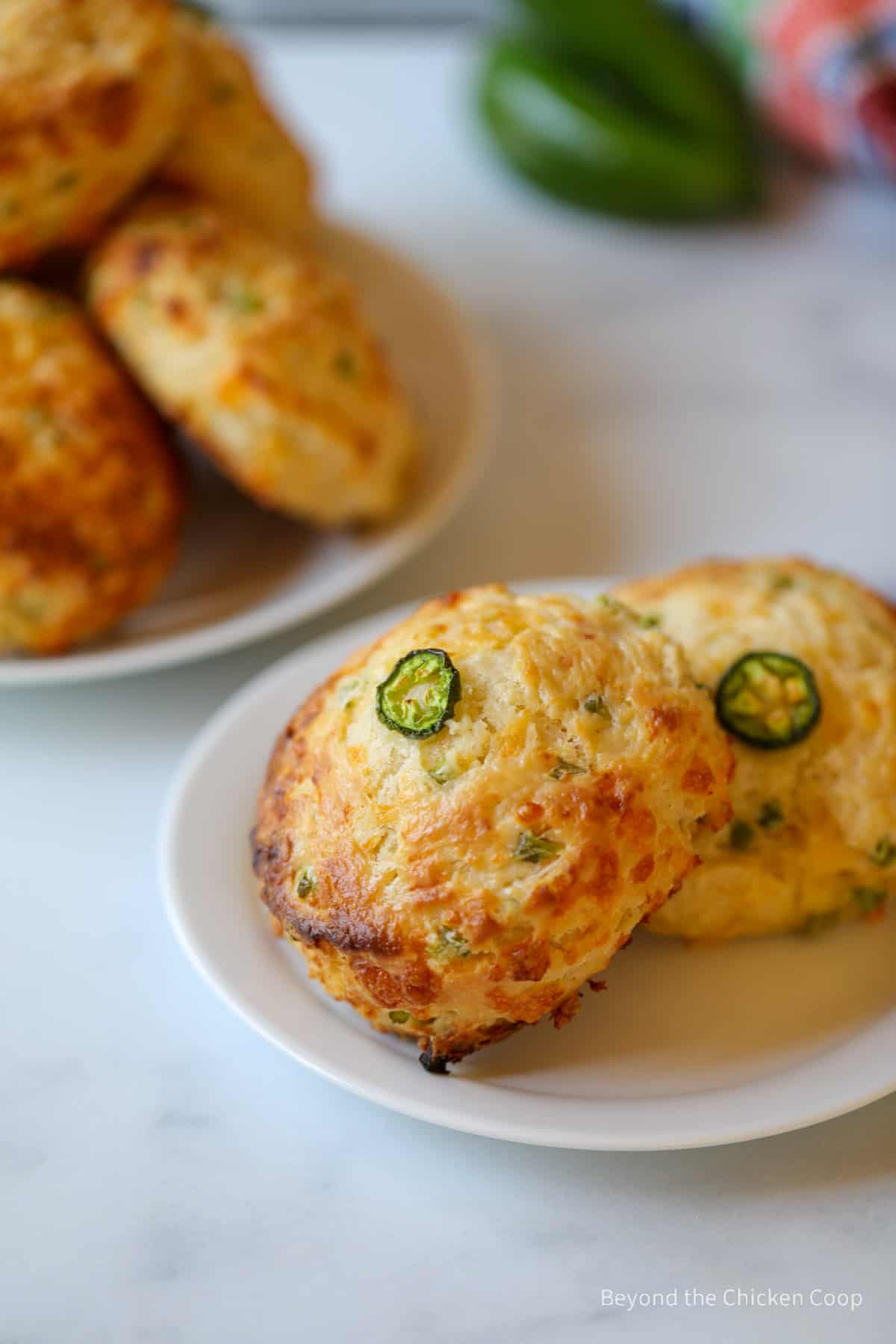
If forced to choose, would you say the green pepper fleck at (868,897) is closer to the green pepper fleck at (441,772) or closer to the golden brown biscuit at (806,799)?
the golden brown biscuit at (806,799)

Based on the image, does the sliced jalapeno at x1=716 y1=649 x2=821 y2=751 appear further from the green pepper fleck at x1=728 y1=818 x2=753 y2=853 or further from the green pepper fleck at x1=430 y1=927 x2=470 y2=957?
the green pepper fleck at x1=430 y1=927 x2=470 y2=957

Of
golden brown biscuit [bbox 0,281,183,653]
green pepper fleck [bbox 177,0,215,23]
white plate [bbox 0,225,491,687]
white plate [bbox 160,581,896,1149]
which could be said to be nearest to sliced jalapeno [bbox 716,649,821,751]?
white plate [bbox 160,581,896,1149]

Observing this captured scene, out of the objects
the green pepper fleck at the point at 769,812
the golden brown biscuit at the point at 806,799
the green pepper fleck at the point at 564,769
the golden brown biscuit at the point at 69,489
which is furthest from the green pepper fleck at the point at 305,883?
the golden brown biscuit at the point at 69,489

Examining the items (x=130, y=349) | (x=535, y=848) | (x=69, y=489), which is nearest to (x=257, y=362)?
(x=130, y=349)

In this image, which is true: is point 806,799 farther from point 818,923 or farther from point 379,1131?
point 379,1131

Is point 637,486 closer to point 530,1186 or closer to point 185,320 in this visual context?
point 185,320

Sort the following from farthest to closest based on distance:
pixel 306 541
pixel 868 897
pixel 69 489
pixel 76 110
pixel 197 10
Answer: pixel 197 10 → pixel 306 541 → pixel 76 110 → pixel 69 489 → pixel 868 897
